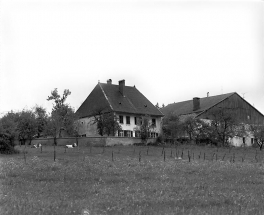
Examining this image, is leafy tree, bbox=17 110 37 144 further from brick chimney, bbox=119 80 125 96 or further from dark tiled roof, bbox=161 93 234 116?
dark tiled roof, bbox=161 93 234 116

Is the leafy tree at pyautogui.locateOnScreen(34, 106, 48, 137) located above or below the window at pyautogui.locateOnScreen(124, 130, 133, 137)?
above

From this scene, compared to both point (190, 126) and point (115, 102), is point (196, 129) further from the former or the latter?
point (115, 102)

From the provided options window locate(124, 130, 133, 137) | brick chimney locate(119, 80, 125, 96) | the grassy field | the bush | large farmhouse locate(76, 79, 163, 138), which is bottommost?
the grassy field

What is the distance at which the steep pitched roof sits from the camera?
70812 mm

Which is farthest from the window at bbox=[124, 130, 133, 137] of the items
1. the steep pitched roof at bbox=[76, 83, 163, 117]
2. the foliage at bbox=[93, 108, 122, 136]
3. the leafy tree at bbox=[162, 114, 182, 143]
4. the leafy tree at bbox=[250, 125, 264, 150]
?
the leafy tree at bbox=[250, 125, 264, 150]

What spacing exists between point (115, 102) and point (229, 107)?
24.4 meters

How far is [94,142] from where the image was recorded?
58.1m

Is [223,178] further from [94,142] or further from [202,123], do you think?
[202,123]

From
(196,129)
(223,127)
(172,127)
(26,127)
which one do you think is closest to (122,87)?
(172,127)

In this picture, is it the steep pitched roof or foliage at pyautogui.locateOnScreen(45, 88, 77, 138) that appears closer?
foliage at pyautogui.locateOnScreen(45, 88, 77, 138)

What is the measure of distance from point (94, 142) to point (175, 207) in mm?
44962

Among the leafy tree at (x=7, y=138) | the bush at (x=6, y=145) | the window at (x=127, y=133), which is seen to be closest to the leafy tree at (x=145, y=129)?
the window at (x=127, y=133)

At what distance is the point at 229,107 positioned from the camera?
7919cm

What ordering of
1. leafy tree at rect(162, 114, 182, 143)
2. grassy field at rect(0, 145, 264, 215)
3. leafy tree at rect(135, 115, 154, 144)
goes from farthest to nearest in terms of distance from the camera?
leafy tree at rect(162, 114, 182, 143) → leafy tree at rect(135, 115, 154, 144) → grassy field at rect(0, 145, 264, 215)
